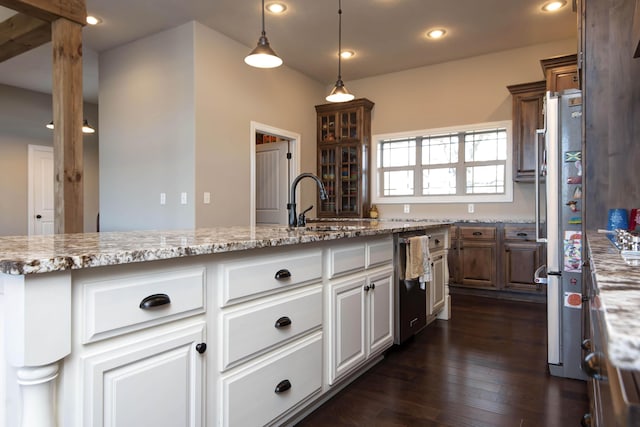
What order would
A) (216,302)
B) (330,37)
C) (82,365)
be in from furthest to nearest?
(330,37)
(216,302)
(82,365)

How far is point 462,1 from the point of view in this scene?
12.5ft

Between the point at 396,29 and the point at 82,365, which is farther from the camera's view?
the point at 396,29

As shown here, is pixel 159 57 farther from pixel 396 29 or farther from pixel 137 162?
pixel 396 29

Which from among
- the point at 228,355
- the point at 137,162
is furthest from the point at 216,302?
the point at 137,162

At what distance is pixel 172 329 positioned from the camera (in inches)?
50.7

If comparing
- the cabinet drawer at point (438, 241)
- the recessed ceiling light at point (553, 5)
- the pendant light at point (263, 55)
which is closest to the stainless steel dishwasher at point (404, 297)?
the cabinet drawer at point (438, 241)


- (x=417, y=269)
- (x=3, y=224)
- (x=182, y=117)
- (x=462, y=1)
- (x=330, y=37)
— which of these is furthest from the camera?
(x=3, y=224)

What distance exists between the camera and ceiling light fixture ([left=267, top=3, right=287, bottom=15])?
381 centimetres

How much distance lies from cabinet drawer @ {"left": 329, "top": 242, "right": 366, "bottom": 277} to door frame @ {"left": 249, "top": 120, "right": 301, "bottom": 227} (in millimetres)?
2199

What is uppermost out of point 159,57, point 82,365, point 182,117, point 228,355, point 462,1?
point 462,1

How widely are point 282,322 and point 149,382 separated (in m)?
0.61

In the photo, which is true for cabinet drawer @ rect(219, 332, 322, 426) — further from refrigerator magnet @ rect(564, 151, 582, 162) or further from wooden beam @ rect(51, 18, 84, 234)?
wooden beam @ rect(51, 18, 84, 234)

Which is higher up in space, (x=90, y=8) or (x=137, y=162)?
(x=90, y=8)

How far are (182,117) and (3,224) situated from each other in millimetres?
3849
